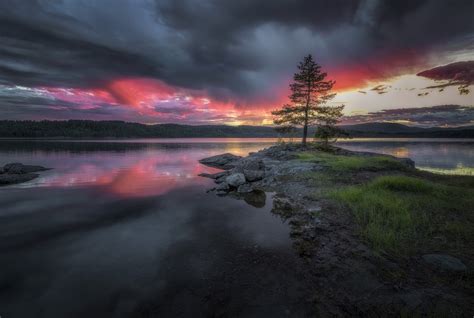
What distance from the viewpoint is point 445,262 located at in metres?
5.25

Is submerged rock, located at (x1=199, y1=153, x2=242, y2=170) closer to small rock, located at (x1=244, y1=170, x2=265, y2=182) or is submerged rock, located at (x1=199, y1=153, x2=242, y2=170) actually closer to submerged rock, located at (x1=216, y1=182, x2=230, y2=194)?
small rock, located at (x1=244, y1=170, x2=265, y2=182)

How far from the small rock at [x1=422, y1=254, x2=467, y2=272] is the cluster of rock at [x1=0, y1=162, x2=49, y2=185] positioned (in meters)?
28.9

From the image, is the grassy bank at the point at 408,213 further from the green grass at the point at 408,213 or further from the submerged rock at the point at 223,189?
the submerged rock at the point at 223,189

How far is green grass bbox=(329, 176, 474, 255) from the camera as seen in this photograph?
255 inches

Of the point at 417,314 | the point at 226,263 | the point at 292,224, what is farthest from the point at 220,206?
the point at 417,314

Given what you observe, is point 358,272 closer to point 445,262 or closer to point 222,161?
point 445,262

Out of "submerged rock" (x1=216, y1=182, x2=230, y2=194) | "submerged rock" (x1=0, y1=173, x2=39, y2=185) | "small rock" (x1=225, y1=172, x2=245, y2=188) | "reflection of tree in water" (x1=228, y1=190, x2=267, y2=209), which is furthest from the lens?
"submerged rock" (x1=0, y1=173, x2=39, y2=185)

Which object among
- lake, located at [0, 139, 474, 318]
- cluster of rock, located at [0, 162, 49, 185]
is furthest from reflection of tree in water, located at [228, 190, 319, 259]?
cluster of rock, located at [0, 162, 49, 185]

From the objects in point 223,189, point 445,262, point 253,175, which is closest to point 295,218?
point 445,262

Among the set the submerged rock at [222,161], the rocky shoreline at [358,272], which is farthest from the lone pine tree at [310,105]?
the rocky shoreline at [358,272]

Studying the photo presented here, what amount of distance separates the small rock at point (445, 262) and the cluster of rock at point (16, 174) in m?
28.9

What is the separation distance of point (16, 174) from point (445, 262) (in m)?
32.4

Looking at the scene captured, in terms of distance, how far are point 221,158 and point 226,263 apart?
29650mm

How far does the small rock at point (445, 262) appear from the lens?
5.06 metres
